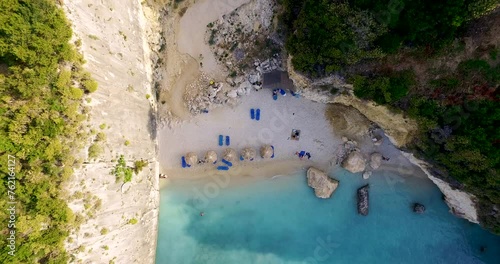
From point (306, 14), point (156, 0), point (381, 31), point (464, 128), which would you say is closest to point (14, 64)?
point (156, 0)

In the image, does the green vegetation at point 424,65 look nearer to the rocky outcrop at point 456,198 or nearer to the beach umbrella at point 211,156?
the rocky outcrop at point 456,198

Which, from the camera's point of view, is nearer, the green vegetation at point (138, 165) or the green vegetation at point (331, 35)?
the green vegetation at point (331, 35)

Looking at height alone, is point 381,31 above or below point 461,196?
above

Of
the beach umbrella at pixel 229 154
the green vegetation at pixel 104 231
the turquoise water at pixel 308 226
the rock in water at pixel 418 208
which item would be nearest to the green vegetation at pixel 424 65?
the rock in water at pixel 418 208

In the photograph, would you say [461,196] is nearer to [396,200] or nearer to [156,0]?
[396,200]

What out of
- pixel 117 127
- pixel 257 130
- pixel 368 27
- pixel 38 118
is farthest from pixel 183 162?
pixel 368 27

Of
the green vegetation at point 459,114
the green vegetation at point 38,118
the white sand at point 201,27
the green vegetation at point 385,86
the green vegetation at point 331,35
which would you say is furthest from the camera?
the white sand at point 201,27
